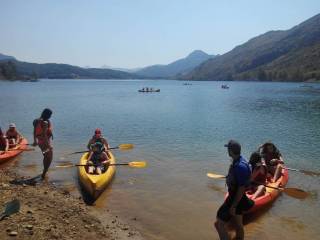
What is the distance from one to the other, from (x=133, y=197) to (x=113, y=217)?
2304 millimetres

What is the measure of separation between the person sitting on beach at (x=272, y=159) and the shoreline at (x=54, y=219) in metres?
6.95

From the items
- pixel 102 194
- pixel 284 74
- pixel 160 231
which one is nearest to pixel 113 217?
pixel 160 231

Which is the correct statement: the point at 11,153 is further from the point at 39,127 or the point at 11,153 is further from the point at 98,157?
the point at 39,127

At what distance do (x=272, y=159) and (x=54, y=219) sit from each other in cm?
949

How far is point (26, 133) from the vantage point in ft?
95.9

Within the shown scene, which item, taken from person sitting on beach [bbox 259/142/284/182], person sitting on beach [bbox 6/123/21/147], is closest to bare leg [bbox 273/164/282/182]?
person sitting on beach [bbox 259/142/284/182]

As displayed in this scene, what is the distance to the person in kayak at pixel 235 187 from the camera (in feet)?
24.8

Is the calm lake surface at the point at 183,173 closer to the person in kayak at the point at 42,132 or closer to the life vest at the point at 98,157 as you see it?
the life vest at the point at 98,157

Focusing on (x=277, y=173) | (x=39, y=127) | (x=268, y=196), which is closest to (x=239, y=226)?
(x=268, y=196)

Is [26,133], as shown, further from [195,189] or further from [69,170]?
[195,189]

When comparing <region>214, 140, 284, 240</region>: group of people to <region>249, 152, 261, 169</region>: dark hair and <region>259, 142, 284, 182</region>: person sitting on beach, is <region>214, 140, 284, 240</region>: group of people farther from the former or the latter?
<region>259, 142, 284, 182</region>: person sitting on beach

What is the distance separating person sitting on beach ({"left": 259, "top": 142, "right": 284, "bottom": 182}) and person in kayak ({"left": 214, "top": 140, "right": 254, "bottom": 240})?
23.9 ft

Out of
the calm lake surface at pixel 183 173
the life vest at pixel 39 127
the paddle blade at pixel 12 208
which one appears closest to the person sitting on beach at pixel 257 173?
the calm lake surface at pixel 183 173

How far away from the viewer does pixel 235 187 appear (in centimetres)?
773
